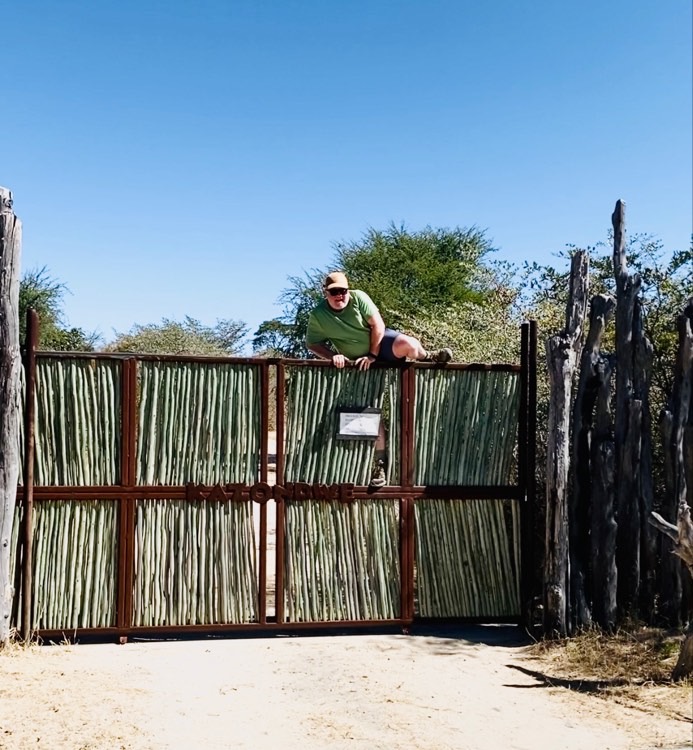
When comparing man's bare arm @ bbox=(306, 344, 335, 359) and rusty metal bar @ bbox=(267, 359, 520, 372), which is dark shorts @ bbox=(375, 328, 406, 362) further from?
man's bare arm @ bbox=(306, 344, 335, 359)

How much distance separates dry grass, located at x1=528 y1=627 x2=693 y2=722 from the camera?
18.0 ft

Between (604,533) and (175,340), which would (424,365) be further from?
(175,340)

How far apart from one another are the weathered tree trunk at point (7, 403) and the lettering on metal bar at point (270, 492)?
1257 mm

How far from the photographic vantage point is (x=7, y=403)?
6473 millimetres

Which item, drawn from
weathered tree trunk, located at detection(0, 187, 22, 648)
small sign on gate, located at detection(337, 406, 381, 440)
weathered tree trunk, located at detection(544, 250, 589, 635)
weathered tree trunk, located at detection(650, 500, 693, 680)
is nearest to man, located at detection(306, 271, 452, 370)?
small sign on gate, located at detection(337, 406, 381, 440)

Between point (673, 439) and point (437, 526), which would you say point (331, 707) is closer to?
point (437, 526)

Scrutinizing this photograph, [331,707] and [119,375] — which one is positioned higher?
[119,375]

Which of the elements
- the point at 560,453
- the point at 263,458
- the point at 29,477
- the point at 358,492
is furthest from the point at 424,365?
the point at 29,477

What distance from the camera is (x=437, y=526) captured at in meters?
7.32

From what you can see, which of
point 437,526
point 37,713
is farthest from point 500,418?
point 37,713

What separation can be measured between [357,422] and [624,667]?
262 centimetres

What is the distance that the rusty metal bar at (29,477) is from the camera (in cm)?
659

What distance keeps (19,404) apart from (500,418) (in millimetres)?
3729

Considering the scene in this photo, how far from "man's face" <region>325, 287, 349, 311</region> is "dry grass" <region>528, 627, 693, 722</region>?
301cm
